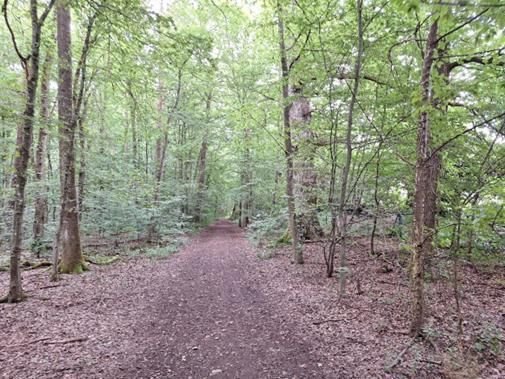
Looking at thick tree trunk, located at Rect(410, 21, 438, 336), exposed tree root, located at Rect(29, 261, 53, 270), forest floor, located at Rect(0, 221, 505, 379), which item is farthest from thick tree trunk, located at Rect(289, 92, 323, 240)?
exposed tree root, located at Rect(29, 261, 53, 270)

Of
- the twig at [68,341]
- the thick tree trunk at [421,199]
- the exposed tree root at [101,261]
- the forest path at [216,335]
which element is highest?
the thick tree trunk at [421,199]

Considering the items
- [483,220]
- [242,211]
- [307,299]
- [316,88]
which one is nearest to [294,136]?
[316,88]

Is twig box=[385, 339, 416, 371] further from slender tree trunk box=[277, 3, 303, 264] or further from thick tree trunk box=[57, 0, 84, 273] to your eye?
thick tree trunk box=[57, 0, 84, 273]

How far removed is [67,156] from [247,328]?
18.4 feet

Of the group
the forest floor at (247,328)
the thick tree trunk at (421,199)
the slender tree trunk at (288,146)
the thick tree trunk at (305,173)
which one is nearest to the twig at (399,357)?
the forest floor at (247,328)

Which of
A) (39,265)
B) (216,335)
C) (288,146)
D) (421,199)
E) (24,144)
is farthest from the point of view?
(39,265)

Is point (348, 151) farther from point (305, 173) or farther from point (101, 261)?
point (101, 261)

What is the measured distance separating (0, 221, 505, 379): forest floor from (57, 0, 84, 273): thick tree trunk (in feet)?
2.62

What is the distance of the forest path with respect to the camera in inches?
134

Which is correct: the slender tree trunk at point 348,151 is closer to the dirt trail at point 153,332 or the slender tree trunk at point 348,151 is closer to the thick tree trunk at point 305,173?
the dirt trail at point 153,332

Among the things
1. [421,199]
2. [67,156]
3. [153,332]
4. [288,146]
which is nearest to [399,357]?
[421,199]

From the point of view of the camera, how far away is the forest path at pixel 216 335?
3.42 meters

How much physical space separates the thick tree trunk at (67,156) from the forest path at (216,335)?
8.63 feet

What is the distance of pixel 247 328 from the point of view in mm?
4496
